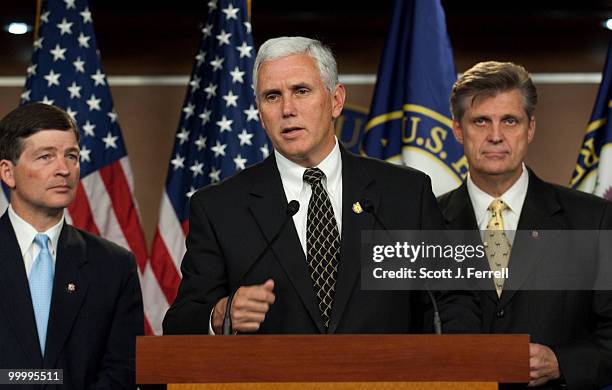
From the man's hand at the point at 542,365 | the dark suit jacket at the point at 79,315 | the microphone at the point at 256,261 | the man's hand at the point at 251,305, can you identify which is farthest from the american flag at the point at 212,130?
the man's hand at the point at 251,305

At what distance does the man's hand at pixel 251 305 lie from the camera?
82.9 inches

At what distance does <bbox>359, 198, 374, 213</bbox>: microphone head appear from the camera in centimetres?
254

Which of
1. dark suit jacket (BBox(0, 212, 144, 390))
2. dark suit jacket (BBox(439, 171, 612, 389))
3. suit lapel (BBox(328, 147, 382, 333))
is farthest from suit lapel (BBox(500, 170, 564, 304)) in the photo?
dark suit jacket (BBox(0, 212, 144, 390))

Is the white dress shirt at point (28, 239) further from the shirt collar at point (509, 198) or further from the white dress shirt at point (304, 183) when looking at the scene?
the shirt collar at point (509, 198)

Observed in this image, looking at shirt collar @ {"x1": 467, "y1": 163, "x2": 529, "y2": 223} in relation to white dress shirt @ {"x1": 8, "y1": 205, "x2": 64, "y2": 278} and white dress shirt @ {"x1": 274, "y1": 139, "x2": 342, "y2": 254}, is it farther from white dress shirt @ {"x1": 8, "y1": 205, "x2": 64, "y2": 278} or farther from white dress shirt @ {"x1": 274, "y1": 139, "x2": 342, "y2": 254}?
white dress shirt @ {"x1": 8, "y1": 205, "x2": 64, "y2": 278}

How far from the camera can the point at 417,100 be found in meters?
4.43

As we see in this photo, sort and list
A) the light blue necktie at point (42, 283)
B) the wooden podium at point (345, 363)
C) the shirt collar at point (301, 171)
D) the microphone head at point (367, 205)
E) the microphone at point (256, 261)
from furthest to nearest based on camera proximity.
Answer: the light blue necktie at point (42, 283) → the shirt collar at point (301, 171) → the microphone head at point (367, 205) → the microphone at point (256, 261) → the wooden podium at point (345, 363)

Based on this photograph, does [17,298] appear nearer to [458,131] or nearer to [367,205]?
[367,205]

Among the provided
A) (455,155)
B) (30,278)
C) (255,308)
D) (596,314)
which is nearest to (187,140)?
(455,155)

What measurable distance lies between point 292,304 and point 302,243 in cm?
18

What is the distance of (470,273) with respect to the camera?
3.03 meters

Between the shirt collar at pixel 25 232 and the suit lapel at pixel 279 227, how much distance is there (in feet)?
2.97

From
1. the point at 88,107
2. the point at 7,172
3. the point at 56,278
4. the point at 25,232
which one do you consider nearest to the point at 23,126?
the point at 7,172

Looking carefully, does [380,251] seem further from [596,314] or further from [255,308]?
[596,314]
